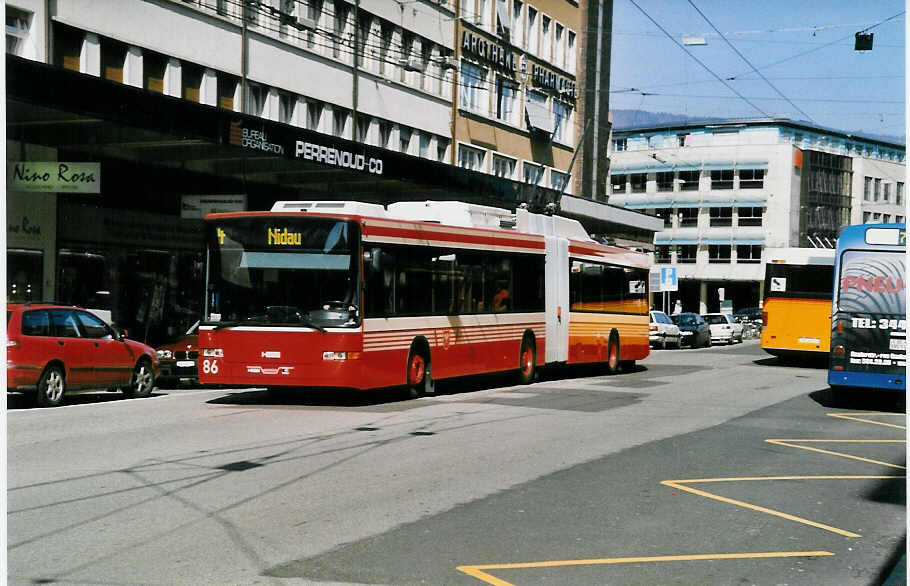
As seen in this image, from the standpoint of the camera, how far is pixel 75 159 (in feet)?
88.5

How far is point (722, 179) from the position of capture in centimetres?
10925

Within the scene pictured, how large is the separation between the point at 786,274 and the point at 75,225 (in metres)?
19.0

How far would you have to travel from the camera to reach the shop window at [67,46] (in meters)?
27.2

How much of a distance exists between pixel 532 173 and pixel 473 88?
827 centimetres

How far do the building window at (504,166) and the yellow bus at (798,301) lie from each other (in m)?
20.4

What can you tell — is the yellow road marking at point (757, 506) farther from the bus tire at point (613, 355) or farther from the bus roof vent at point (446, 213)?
the bus tire at point (613, 355)

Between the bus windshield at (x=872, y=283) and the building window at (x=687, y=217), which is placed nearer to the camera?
the bus windshield at (x=872, y=283)

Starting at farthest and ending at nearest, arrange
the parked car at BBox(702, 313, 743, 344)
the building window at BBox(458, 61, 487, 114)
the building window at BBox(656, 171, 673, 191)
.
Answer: the building window at BBox(656, 171, 673, 191) < the parked car at BBox(702, 313, 743, 344) < the building window at BBox(458, 61, 487, 114)

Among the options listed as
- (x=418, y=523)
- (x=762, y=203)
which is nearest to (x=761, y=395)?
(x=418, y=523)

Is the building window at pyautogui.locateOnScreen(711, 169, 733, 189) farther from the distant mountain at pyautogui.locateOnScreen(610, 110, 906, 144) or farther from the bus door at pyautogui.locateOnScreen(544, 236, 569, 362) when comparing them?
the bus door at pyautogui.locateOnScreen(544, 236, 569, 362)

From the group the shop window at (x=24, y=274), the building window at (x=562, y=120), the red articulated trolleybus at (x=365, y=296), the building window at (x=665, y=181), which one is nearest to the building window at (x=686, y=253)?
the building window at (x=665, y=181)

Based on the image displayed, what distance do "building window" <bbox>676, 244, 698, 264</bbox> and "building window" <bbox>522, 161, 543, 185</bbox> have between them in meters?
55.2

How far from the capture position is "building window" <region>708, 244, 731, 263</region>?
108312mm

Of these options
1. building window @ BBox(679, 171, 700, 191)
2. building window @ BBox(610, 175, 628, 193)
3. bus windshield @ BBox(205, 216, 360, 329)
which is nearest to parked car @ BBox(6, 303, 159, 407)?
bus windshield @ BBox(205, 216, 360, 329)
